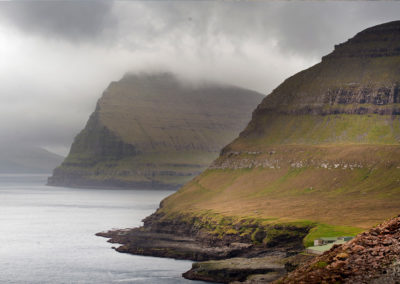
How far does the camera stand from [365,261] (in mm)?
52000

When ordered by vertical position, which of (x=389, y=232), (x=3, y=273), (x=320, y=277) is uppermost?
Answer: (x=389, y=232)

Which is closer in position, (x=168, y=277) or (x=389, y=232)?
(x=389, y=232)

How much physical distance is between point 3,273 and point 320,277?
138 m

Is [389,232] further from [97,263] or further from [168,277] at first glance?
[97,263]

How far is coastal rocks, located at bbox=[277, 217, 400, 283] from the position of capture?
5091 cm

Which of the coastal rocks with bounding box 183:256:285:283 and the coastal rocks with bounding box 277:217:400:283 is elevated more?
the coastal rocks with bounding box 277:217:400:283

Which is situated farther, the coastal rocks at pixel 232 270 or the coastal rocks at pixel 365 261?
the coastal rocks at pixel 232 270

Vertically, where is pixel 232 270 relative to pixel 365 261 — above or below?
below

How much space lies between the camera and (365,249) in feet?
173

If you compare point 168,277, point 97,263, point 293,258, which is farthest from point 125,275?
point 293,258

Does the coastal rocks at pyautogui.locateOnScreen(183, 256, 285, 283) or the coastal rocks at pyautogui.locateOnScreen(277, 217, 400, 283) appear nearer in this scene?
the coastal rocks at pyautogui.locateOnScreen(277, 217, 400, 283)

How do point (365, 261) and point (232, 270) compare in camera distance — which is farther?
point (232, 270)

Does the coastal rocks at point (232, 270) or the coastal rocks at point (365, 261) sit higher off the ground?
the coastal rocks at point (365, 261)

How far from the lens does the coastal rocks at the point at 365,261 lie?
50906 mm
